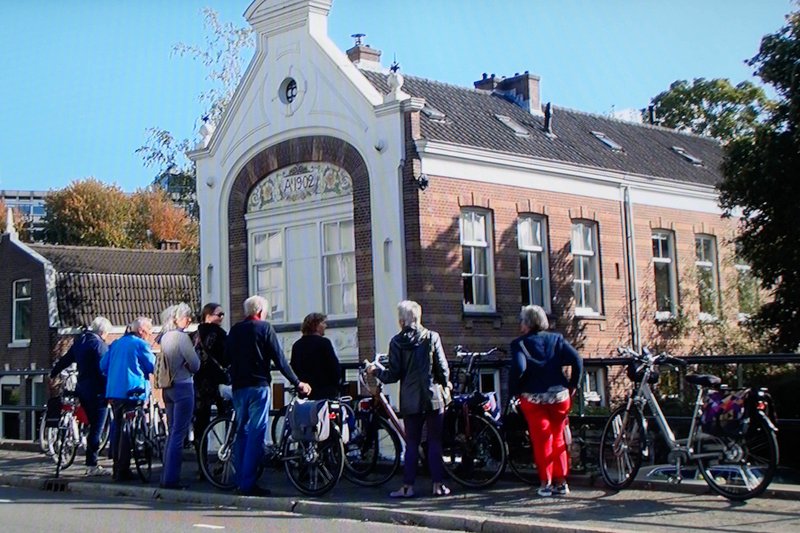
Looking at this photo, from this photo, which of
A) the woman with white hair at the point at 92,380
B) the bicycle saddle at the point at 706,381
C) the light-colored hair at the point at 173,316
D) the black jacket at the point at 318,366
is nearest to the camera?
the bicycle saddle at the point at 706,381

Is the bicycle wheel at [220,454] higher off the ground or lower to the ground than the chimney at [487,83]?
lower

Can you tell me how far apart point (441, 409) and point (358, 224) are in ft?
39.8

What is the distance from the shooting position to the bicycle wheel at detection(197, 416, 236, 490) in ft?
42.2

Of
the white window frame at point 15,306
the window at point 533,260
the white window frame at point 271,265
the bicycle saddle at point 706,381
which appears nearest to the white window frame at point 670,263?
the window at point 533,260

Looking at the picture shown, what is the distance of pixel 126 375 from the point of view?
14.0 meters

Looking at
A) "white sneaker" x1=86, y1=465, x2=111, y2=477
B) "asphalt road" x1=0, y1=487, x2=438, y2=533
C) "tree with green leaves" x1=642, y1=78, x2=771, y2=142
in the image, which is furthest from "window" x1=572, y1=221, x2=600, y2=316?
A: "tree with green leaves" x1=642, y1=78, x2=771, y2=142

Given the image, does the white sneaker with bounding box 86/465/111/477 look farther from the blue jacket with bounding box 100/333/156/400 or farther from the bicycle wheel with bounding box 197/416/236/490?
the bicycle wheel with bounding box 197/416/236/490

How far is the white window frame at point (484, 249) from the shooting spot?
78.4ft

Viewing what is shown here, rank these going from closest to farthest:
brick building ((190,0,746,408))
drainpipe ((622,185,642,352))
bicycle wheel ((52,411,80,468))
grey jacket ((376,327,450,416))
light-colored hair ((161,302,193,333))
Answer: grey jacket ((376,327,450,416)) < light-colored hair ((161,302,193,333)) < bicycle wheel ((52,411,80,468)) < brick building ((190,0,746,408)) < drainpipe ((622,185,642,352))

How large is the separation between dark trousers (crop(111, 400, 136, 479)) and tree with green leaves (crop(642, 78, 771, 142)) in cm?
4097

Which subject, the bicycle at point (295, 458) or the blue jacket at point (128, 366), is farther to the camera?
the blue jacket at point (128, 366)

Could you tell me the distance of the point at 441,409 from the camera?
11695mm

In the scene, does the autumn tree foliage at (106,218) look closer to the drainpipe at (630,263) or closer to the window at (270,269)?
the window at (270,269)

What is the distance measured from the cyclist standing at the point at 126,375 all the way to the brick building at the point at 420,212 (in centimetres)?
906
